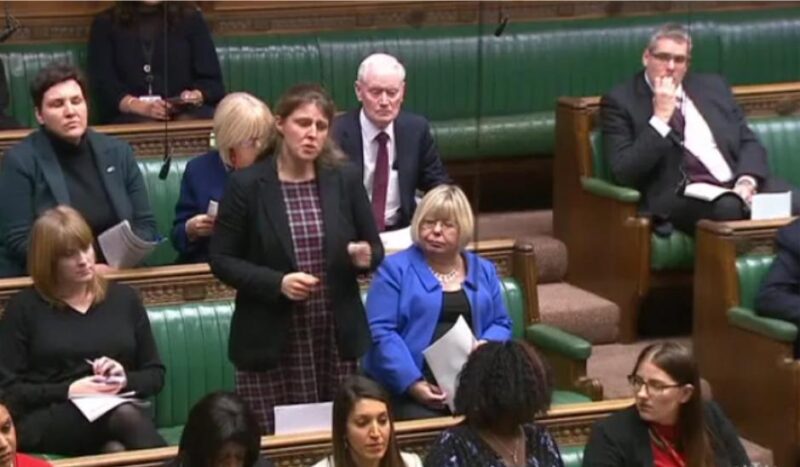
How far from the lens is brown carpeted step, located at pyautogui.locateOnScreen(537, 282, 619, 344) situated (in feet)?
12.9

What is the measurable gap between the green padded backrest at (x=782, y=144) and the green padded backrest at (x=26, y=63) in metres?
1.56

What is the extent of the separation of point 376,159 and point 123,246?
1.96ft

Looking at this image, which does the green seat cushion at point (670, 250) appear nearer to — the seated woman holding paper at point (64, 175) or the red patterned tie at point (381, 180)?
the red patterned tie at point (381, 180)

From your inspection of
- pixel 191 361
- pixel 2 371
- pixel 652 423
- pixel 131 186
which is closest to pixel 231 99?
pixel 131 186

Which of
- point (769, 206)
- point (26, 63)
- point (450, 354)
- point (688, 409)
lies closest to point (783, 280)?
point (769, 206)

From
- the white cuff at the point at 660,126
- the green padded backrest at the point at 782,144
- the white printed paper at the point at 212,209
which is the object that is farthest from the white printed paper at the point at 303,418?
the green padded backrest at the point at 782,144

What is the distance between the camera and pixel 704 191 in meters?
3.97

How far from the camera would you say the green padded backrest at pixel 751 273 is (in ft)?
12.1

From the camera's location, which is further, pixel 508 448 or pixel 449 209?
pixel 449 209

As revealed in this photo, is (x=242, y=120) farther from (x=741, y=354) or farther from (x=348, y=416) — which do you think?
(x=741, y=354)

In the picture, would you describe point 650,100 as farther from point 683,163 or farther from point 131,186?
point 131,186

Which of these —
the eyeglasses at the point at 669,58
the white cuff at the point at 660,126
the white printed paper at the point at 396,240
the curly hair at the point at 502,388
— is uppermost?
the eyeglasses at the point at 669,58

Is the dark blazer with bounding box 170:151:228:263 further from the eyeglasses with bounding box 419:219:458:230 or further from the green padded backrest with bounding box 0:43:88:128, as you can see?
the green padded backrest with bounding box 0:43:88:128

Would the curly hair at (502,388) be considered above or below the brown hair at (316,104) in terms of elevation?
below
